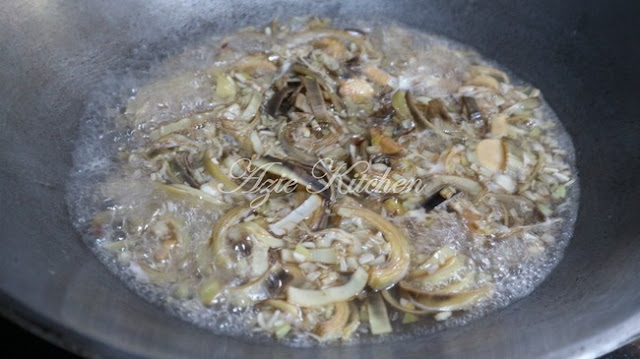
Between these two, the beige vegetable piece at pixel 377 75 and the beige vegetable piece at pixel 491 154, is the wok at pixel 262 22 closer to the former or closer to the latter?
the beige vegetable piece at pixel 491 154

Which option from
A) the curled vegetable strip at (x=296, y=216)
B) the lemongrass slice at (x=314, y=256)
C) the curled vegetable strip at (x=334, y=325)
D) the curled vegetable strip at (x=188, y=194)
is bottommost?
the curled vegetable strip at (x=334, y=325)

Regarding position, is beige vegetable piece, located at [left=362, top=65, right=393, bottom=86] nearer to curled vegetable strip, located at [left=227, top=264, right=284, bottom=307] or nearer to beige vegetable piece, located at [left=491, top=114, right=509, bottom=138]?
beige vegetable piece, located at [left=491, top=114, right=509, bottom=138]

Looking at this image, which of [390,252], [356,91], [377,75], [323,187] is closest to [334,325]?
[390,252]

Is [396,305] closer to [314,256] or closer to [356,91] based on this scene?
Answer: [314,256]

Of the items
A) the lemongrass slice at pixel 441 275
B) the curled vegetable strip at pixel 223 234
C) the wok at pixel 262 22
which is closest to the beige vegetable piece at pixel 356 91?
the wok at pixel 262 22

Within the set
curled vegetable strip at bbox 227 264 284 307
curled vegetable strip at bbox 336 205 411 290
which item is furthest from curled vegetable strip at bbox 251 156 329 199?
curled vegetable strip at bbox 227 264 284 307

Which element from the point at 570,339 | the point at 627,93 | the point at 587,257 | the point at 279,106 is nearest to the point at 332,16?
the point at 279,106

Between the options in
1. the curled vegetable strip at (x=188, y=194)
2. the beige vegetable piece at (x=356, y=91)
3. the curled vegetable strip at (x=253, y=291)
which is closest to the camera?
the curled vegetable strip at (x=253, y=291)
